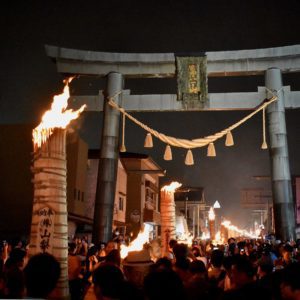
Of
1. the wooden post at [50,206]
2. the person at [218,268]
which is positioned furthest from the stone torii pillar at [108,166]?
the person at [218,268]

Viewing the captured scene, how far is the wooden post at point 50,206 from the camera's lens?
6.71m

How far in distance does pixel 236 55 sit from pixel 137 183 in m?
20.8

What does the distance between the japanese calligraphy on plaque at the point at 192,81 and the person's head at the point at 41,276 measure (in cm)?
1507

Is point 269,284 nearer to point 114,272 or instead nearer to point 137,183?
point 114,272

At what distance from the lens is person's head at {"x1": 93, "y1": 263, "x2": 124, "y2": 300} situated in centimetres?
333

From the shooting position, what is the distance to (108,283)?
3350 mm

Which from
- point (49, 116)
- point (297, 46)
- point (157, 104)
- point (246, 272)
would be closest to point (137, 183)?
point (157, 104)

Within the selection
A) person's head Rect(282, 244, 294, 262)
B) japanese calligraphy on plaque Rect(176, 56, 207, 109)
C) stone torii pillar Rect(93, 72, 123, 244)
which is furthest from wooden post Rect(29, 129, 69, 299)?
japanese calligraphy on plaque Rect(176, 56, 207, 109)

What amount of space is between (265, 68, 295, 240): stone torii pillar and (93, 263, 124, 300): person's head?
47.9 feet

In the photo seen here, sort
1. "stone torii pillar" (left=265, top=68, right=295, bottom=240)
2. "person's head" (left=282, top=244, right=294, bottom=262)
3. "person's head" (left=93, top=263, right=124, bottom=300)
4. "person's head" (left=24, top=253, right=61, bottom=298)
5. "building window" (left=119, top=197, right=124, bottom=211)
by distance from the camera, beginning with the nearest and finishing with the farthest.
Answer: "person's head" (left=24, top=253, right=61, bottom=298), "person's head" (left=93, top=263, right=124, bottom=300), "person's head" (left=282, top=244, right=294, bottom=262), "stone torii pillar" (left=265, top=68, right=295, bottom=240), "building window" (left=119, top=197, right=124, bottom=211)

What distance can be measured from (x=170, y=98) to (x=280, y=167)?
5820 millimetres

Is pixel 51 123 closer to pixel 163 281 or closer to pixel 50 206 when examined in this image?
pixel 50 206

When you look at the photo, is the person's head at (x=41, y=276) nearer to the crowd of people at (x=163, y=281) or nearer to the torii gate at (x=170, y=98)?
the crowd of people at (x=163, y=281)

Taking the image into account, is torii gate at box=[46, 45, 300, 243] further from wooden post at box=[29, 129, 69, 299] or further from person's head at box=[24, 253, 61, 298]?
person's head at box=[24, 253, 61, 298]
